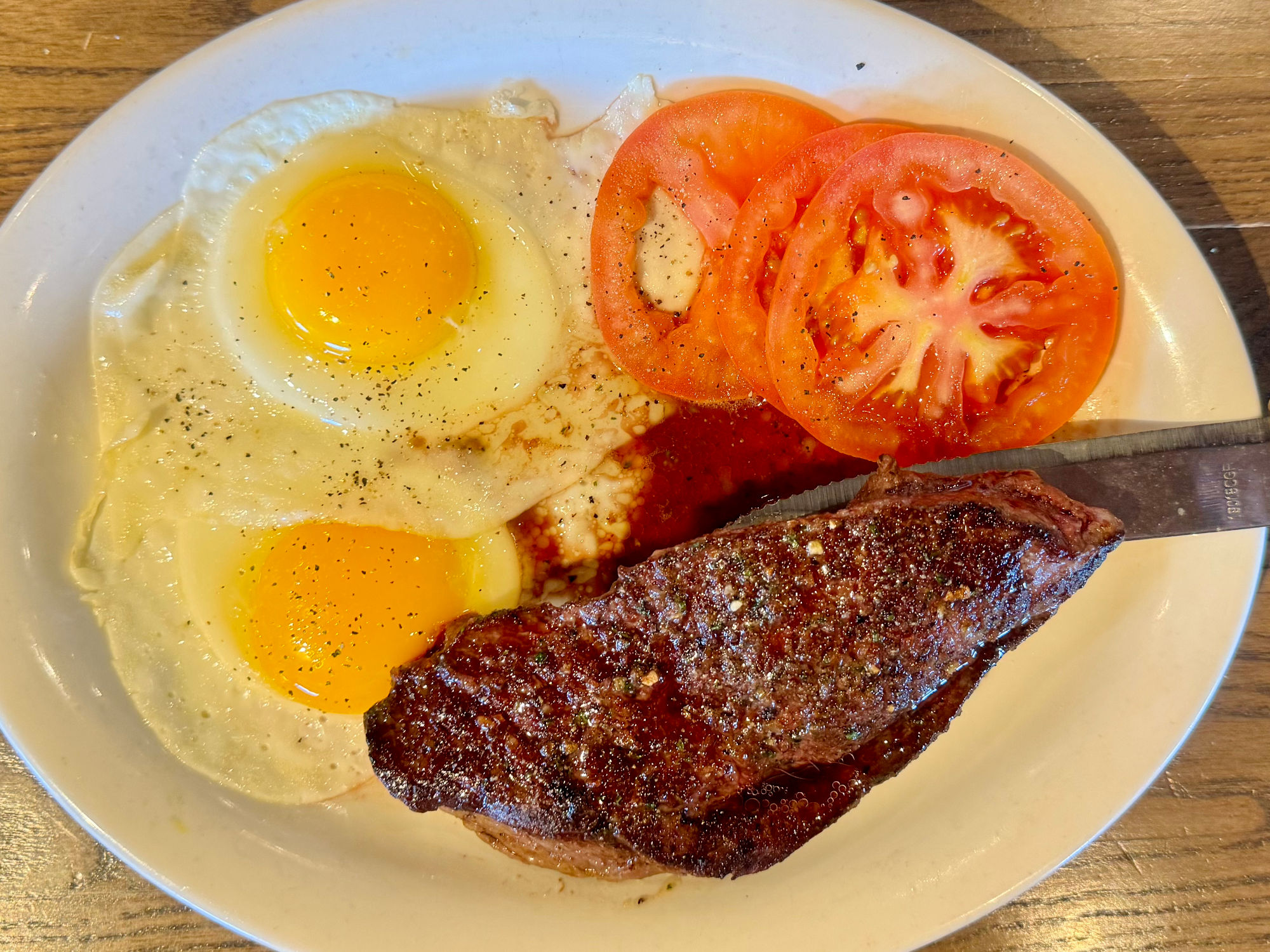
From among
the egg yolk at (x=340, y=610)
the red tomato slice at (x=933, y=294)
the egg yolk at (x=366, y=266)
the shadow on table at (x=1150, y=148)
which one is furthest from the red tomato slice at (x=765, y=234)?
the egg yolk at (x=340, y=610)

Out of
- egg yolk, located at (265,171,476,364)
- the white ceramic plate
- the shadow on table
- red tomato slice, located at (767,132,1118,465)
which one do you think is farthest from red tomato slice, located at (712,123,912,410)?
egg yolk, located at (265,171,476,364)

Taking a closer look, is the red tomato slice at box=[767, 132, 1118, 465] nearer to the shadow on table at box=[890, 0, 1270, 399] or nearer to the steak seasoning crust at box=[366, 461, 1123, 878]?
the steak seasoning crust at box=[366, 461, 1123, 878]

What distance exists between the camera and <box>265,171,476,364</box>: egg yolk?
2688 mm

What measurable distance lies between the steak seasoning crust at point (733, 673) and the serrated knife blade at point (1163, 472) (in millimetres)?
226

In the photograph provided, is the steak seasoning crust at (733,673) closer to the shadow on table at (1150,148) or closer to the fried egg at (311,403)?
the fried egg at (311,403)

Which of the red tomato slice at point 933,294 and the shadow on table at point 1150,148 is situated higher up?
the shadow on table at point 1150,148

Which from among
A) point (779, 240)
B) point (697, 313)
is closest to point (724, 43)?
point (779, 240)

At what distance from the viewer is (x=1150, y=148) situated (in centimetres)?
304

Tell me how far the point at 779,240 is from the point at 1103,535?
1.59 meters

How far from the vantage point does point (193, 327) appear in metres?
2.81

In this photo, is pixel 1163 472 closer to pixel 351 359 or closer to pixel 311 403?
pixel 351 359

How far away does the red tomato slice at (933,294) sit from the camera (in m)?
2.53

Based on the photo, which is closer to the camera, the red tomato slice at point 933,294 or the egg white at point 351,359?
the red tomato slice at point 933,294

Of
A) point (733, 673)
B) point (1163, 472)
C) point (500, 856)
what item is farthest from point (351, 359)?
point (1163, 472)
